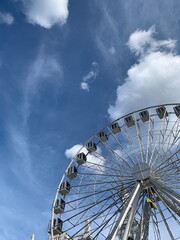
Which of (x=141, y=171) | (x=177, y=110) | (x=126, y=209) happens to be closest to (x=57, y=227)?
(x=126, y=209)

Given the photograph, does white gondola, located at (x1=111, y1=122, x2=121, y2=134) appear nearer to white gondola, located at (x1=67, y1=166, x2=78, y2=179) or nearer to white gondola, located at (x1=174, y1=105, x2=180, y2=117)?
white gondola, located at (x1=67, y1=166, x2=78, y2=179)

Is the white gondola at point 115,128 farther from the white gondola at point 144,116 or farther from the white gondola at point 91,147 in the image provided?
the white gondola at point 144,116

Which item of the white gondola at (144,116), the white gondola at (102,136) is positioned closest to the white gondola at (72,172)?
the white gondola at (102,136)

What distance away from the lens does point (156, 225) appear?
18.5 metres

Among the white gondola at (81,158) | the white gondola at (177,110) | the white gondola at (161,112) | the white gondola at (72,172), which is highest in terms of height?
the white gondola at (161,112)

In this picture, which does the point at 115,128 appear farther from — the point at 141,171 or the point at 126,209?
the point at 126,209

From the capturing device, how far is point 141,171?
63.6 ft

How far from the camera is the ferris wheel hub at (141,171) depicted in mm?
18969

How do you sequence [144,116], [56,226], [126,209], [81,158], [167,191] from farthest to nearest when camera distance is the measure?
[144,116]
[81,158]
[56,226]
[167,191]
[126,209]

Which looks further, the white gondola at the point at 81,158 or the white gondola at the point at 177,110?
the white gondola at the point at 81,158

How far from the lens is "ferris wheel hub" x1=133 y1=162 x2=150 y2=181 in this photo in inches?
747

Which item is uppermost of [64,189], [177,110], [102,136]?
[102,136]

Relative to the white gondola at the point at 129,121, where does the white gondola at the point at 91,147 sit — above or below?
below

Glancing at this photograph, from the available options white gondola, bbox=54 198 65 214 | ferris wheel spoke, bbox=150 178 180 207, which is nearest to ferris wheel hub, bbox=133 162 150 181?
ferris wheel spoke, bbox=150 178 180 207
